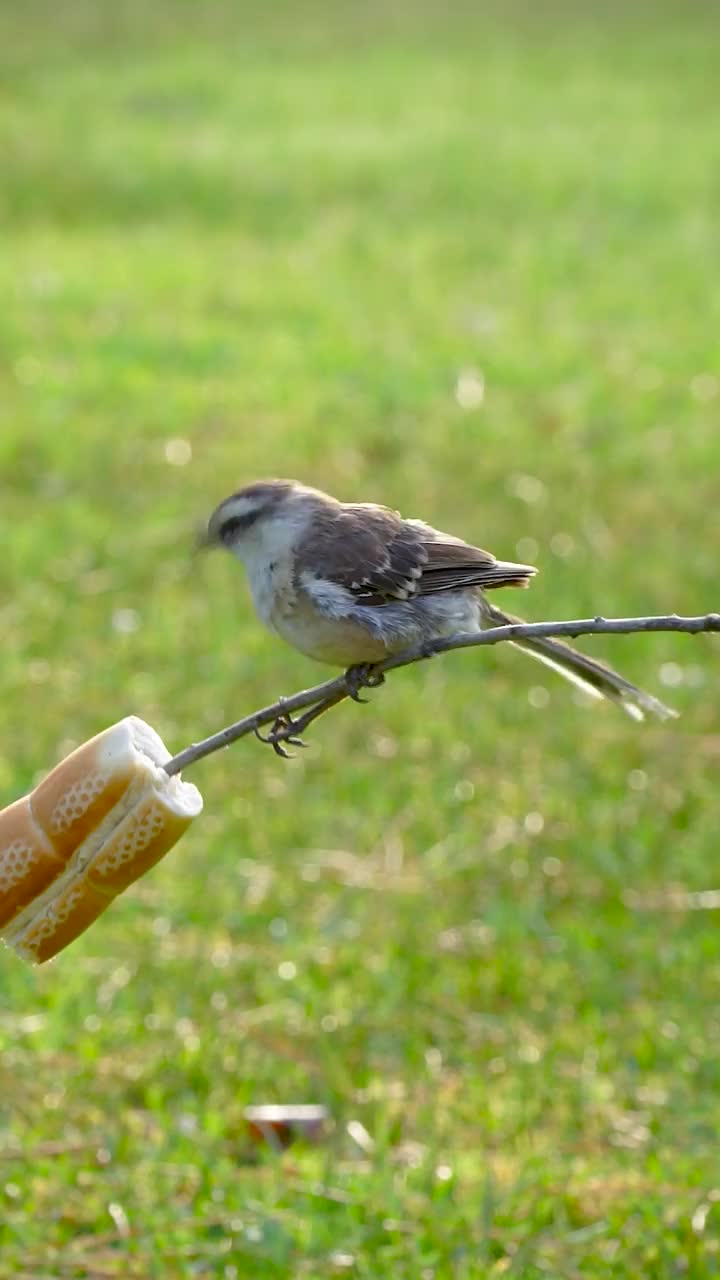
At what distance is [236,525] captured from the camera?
350cm

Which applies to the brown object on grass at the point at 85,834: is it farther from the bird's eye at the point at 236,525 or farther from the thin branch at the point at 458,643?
the bird's eye at the point at 236,525

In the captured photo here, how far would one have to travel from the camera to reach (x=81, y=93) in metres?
18.3

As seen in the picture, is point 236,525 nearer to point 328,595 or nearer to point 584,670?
point 328,595

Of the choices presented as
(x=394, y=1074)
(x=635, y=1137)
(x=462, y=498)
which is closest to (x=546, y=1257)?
(x=635, y=1137)

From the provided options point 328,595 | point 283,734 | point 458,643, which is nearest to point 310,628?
point 328,595

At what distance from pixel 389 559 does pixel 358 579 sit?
18 centimetres

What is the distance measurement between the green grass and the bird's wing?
1.41m

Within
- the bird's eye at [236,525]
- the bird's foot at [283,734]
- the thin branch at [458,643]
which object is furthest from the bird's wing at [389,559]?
the thin branch at [458,643]

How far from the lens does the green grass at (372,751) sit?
4.06 metres

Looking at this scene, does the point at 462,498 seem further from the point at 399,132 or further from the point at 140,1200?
the point at 399,132

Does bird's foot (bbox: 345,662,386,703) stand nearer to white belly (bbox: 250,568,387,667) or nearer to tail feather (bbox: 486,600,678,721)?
white belly (bbox: 250,568,387,667)

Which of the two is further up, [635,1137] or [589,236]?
[635,1137]

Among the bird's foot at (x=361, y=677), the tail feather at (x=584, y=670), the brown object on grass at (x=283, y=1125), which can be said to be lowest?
the brown object on grass at (x=283, y=1125)

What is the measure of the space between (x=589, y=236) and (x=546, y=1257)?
11043 millimetres
